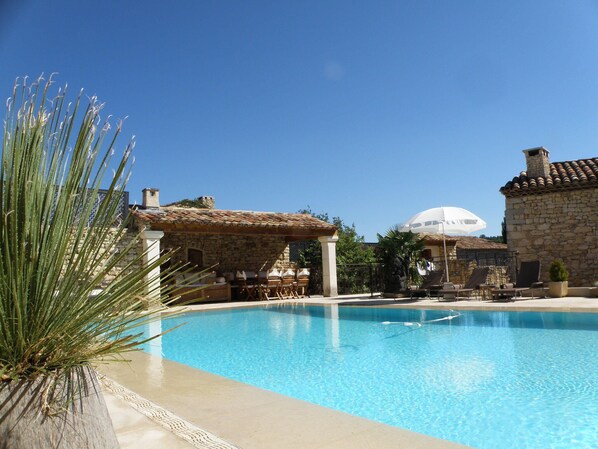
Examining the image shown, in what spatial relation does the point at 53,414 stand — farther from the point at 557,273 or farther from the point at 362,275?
the point at 362,275

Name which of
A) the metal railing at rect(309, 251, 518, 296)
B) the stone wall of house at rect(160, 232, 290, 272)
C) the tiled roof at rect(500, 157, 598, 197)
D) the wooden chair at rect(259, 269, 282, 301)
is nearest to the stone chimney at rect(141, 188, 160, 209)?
the stone wall of house at rect(160, 232, 290, 272)

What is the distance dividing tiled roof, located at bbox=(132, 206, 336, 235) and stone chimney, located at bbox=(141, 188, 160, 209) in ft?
1.03

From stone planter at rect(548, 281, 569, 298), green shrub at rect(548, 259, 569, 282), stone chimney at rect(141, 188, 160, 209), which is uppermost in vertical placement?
stone chimney at rect(141, 188, 160, 209)

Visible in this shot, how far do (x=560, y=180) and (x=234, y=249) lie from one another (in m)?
11.6

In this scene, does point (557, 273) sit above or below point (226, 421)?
above

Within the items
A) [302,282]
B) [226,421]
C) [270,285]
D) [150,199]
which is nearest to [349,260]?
[302,282]

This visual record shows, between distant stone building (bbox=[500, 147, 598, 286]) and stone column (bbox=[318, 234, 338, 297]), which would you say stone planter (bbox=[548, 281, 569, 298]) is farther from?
stone column (bbox=[318, 234, 338, 297])

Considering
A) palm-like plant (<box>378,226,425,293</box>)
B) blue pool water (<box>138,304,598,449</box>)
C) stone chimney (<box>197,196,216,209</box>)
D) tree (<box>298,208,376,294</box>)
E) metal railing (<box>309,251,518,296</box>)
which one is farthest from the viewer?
stone chimney (<box>197,196,216,209</box>)

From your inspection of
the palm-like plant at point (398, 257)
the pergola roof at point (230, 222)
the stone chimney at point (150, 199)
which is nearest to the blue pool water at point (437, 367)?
the palm-like plant at point (398, 257)

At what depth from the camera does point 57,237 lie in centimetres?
192

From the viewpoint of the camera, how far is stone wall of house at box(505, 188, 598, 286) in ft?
44.8

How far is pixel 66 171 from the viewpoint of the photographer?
2.02 m

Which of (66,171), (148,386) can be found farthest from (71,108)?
(148,386)

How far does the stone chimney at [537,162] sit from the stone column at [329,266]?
7.20 m
